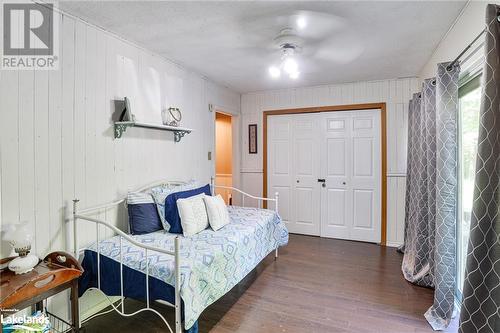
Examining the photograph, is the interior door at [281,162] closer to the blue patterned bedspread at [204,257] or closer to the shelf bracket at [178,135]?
the blue patterned bedspread at [204,257]

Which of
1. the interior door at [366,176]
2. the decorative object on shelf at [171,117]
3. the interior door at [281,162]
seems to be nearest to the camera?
the decorative object on shelf at [171,117]

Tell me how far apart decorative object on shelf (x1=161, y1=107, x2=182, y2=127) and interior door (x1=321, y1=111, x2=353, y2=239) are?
91.8 inches

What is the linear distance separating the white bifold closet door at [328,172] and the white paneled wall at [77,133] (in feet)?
6.65

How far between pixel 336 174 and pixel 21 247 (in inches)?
150

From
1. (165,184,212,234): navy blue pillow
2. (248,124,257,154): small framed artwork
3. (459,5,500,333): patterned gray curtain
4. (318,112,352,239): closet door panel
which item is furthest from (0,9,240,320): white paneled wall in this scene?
(459,5,500,333): patterned gray curtain

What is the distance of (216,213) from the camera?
2631 millimetres

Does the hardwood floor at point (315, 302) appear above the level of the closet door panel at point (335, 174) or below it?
below

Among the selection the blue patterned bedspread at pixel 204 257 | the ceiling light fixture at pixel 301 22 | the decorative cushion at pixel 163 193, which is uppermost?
the ceiling light fixture at pixel 301 22

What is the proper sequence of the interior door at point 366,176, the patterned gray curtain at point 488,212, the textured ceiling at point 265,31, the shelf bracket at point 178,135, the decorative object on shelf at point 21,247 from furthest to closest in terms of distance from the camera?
the interior door at point 366,176 → the shelf bracket at point 178,135 → the textured ceiling at point 265,31 → the decorative object on shelf at point 21,247 → the patterned gray curtain at point 488,212

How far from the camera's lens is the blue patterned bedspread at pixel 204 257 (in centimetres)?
172

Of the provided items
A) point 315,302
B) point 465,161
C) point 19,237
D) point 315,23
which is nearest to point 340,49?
point 315,23

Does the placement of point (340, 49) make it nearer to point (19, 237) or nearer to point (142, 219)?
point (142, 219)

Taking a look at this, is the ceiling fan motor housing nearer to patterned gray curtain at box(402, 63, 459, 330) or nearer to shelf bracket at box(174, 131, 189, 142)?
patterned gray curtain at box(402, 63, 459, 330)

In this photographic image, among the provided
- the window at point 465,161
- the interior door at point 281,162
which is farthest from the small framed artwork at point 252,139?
the window at point 465,161
